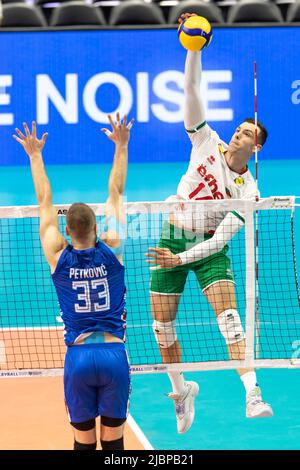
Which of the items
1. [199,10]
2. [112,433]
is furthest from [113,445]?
[199,10]

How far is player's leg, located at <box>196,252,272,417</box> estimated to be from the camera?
30.8ft

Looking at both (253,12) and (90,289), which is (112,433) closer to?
(90,289)

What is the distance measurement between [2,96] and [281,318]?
11498 millimetres

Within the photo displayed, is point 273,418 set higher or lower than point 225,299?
lower

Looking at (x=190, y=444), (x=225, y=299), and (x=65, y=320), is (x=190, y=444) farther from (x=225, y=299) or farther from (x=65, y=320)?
(x=65, y=320)

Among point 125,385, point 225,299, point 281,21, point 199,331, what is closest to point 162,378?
point 199,331

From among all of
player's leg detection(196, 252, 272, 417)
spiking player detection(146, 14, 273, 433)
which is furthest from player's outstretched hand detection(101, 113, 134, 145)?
player's leg detection(196, 252, 272, 417)

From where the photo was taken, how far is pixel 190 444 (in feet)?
30.1

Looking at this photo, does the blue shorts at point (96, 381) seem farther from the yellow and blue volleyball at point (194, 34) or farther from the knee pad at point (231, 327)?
the yellow and blue volleyball at point (194, 34)

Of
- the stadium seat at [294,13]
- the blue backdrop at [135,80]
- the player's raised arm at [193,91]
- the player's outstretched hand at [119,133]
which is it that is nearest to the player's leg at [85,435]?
the player's outstretched hand at [119,133]

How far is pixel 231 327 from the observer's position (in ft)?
31.0

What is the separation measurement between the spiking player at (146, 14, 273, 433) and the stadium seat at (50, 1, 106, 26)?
13.7 meters

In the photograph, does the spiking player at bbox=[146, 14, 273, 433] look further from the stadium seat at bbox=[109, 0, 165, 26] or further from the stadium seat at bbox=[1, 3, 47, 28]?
the stadium seat at bbox=[1, 3, 47, 28]

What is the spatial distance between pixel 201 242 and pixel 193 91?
1.50m
